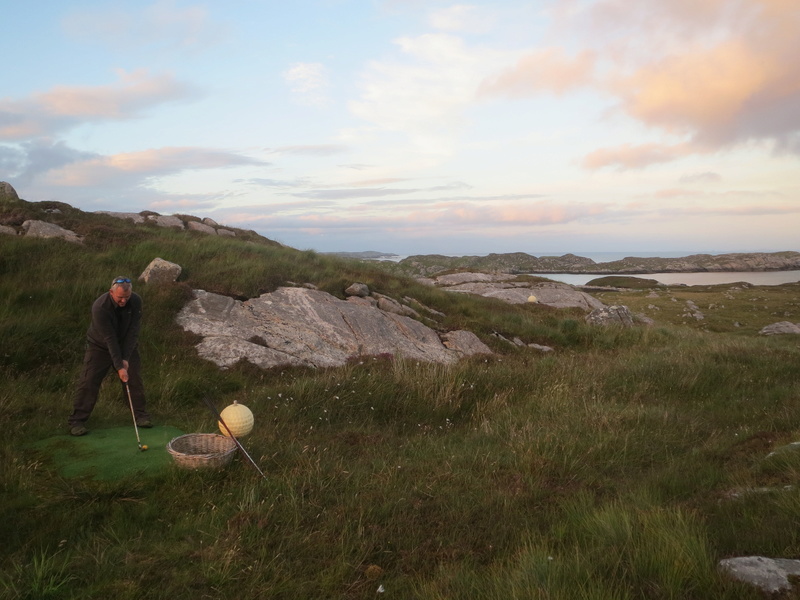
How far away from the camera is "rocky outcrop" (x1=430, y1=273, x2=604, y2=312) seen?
33.0 metres

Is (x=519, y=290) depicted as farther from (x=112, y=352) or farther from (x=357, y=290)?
(x=112, y=352)

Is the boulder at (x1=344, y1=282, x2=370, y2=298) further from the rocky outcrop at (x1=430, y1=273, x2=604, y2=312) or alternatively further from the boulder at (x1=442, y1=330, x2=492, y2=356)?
the rocky outcrop at (x1=430, y1=273, x2=604, y2=312)

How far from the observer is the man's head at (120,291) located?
7.88 meters

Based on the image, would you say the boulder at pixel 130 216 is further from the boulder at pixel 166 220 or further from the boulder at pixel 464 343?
the boulder at pixel 464 343

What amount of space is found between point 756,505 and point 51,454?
8.17 m

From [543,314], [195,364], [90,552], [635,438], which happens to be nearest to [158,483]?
[90,552]

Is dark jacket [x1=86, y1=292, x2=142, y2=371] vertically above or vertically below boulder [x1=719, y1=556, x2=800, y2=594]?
above

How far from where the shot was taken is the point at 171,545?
4812mm

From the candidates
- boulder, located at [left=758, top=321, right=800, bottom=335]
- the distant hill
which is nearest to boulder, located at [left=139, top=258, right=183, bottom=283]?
boulder, located at [left=758, top=321, right=800, bottom=335]

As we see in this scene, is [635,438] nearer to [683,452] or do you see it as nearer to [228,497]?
[683,452]

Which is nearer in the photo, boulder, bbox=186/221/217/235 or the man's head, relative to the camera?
the man's head

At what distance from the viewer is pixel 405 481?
6332 millimetres

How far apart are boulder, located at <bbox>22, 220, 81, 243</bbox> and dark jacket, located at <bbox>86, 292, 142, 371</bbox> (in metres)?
12.6

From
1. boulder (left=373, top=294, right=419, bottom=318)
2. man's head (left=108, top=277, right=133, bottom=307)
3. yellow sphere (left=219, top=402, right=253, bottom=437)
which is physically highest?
man's head (left=108, top=277, right=133, bottom=307)
